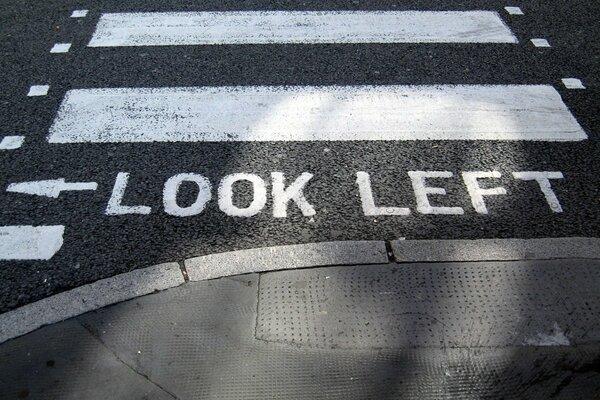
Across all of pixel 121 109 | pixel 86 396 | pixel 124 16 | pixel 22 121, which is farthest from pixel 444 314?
pixel 124 16

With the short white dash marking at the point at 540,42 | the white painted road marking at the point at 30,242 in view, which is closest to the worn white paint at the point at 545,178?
the short white dash marking at the point at 540,42

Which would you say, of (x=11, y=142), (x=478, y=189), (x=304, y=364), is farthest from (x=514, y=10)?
(x=11, y=142)

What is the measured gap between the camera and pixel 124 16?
6.46 m

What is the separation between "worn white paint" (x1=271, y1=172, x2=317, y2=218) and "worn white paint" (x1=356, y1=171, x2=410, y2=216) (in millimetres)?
360

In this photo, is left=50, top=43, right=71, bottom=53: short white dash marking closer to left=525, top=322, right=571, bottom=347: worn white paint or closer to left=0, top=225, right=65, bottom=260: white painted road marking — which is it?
left=0, top=225, right=65, bottom=260: white painted road marking

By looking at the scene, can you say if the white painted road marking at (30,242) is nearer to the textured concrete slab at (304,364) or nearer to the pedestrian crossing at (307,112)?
the pedestrian crossing at (307,112)

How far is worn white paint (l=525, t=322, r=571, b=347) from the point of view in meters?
3.32

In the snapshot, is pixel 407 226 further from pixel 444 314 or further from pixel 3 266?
pixel 3 266

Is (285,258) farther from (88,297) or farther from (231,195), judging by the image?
(88,297)

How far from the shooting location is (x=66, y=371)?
10.4ft

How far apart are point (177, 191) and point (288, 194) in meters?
Result: 0.80

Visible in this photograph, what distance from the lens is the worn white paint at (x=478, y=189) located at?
13.9 feet

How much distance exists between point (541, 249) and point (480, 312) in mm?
728

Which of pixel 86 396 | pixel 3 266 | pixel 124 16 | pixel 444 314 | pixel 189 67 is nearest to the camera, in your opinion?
pixel 86 396
